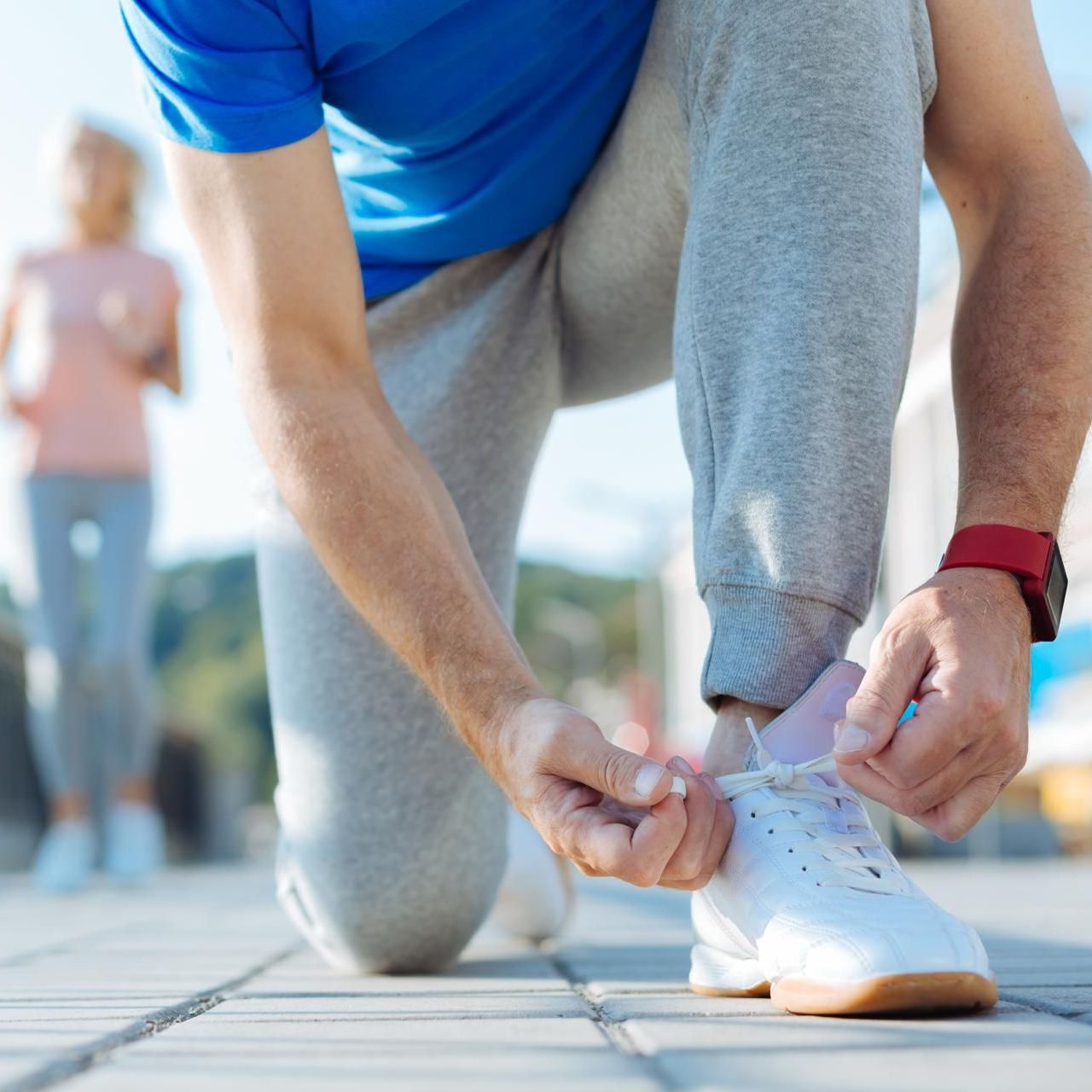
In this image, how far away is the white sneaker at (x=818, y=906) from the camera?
1179mm

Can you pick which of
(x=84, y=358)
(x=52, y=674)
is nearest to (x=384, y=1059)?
(x=52, y=674)

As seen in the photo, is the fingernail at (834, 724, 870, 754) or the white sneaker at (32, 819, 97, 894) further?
the white sneaker at (32, 819, 97, 894)

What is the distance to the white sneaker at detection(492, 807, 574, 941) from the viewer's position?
2256 millimetres

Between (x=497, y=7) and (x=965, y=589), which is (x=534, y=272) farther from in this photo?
(x=965, y=589)

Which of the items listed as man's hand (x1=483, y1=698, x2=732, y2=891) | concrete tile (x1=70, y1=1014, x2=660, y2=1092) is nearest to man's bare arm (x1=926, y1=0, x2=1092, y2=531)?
man's hand (x1=483, y1=698, x2=732, y2=891)

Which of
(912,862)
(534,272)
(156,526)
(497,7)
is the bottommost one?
(912,862)

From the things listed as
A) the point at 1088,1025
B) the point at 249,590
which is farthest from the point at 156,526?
the point at 249,590

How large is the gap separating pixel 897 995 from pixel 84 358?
14.4ft

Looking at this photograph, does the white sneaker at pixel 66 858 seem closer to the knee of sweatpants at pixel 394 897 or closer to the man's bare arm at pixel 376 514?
the knee of sweatpants at pixel 394 897

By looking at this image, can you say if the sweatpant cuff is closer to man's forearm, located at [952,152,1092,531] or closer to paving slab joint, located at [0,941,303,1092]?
man's forearm, located at [952,152,1092,531]

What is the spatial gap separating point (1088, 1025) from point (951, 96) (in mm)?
998

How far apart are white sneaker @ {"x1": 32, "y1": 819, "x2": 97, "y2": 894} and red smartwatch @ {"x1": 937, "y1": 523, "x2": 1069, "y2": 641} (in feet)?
11.5

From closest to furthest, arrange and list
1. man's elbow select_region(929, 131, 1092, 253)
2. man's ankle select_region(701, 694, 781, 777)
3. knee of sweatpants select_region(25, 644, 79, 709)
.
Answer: man's ankle select_region(701, 694, 781, 777)
man's elbow select_region(929, 131, 1092, 253)
knee of sweatpants select_region(25, 644, 79, 709)

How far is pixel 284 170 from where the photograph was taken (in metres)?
1.60
